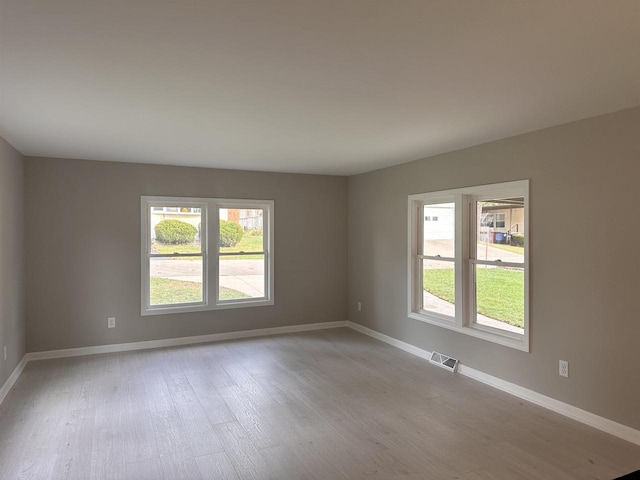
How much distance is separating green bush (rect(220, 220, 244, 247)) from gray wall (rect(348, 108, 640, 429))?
3.04 m

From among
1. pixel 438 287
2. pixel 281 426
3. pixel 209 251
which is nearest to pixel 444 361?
pixel 438 287

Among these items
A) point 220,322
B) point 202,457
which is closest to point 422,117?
point 202,457

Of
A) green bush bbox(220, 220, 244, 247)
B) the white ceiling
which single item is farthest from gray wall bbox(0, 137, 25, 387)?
green bush bbox(220, 220, 244, 247)

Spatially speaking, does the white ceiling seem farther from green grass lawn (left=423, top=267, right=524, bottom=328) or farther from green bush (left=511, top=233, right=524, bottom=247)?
green grass lawn (left=423, top=267, right=524, bottom=328)

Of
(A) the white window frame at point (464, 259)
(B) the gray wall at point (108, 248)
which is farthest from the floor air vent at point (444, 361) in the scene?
(B) the gray wall at point (108, 248)

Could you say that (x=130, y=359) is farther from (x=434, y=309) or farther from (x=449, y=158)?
(x=449, y=158)

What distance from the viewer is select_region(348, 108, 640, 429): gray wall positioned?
3.06m

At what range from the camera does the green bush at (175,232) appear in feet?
18.4

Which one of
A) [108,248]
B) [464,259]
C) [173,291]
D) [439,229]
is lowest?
[173,291]

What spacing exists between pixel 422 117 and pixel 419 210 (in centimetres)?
216

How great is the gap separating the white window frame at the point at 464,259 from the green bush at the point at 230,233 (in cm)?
244

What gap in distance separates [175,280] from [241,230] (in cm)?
115

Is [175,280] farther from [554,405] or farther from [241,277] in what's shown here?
[554,405]

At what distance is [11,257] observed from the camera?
4191 millimetres
